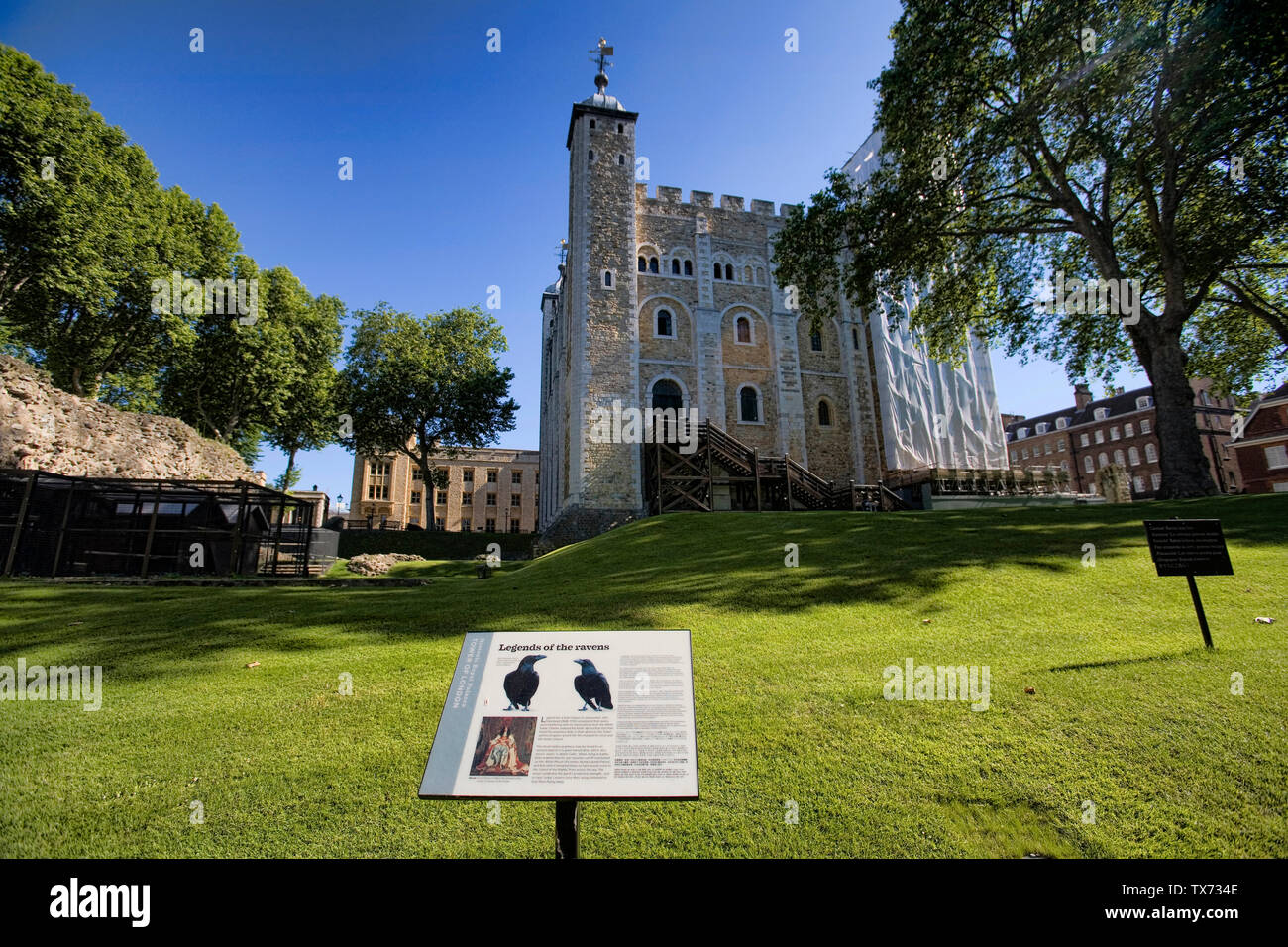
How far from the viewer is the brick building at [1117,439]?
176 feet

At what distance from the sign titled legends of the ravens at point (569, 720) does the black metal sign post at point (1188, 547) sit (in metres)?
6.15

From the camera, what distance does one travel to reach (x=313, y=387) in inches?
1337

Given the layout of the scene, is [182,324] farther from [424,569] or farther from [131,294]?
[424,569]

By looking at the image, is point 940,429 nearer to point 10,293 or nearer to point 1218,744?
point 1218,744

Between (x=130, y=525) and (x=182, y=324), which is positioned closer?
(x=130, y=525)

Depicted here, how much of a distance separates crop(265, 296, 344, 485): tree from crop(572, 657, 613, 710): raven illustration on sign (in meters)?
35.0

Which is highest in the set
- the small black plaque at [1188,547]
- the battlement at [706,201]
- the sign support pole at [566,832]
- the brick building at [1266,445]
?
the battlement at [706,201]

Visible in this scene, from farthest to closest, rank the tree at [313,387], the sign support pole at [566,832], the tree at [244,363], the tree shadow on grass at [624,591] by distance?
1. the tree at [313,387]
2. the tree at [244,363]
3. the tree shadow on grass at [624,591]
4. the sign support pole at [566,832]

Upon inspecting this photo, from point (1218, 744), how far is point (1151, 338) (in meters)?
16.6

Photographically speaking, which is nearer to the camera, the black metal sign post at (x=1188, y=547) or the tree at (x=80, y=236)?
the black metal sign post at (x=1188, y=547)

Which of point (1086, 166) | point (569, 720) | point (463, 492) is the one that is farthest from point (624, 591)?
point (463, 492)

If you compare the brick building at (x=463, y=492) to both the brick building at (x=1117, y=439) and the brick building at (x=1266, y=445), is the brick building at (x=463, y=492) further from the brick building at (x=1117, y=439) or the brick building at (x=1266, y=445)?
the brick building at (x=1266, y=445)

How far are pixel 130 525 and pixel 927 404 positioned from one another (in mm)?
32142

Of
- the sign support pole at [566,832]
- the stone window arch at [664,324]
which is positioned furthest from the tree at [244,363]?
the sign support pole at [566,832]
